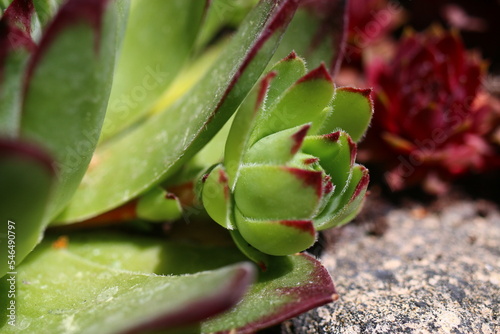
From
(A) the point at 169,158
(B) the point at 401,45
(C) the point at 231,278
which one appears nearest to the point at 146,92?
(A) the point at 169,158

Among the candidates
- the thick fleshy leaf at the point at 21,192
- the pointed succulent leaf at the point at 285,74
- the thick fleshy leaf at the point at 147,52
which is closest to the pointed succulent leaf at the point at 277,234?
the pointed succulent leaf at the point at 285,74

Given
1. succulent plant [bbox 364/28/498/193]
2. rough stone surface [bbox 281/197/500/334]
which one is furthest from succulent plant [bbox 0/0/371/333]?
succulent plant [bbox 364/28/498/193]

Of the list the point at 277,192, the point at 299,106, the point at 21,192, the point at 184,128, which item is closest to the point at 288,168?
the point at 277,192

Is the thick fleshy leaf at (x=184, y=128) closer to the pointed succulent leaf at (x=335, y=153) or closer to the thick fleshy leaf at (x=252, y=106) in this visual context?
the thick fleshy leaf at (x=252, y=106)

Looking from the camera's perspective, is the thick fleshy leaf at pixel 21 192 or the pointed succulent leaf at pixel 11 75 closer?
the thick fleshy leaf at pixel 21 192

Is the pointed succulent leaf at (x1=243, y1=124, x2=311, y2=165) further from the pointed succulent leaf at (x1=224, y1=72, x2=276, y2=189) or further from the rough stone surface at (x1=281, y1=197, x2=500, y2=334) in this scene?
the rough stone surface at (x1=281, y1=197, x2=500, y2=334)

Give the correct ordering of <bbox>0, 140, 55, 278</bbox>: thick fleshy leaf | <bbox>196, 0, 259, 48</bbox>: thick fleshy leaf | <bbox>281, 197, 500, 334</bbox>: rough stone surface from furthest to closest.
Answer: <bbox>196, 0, 259, 48</bbox>: thick fleshy leaf
<bbox>281, 197, 500, 334</bbox>: rough stone surface
<bbox>0, 140, 55, 278</bbox>: thick fleshy leaf

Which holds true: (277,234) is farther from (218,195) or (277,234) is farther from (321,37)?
(321,37)
